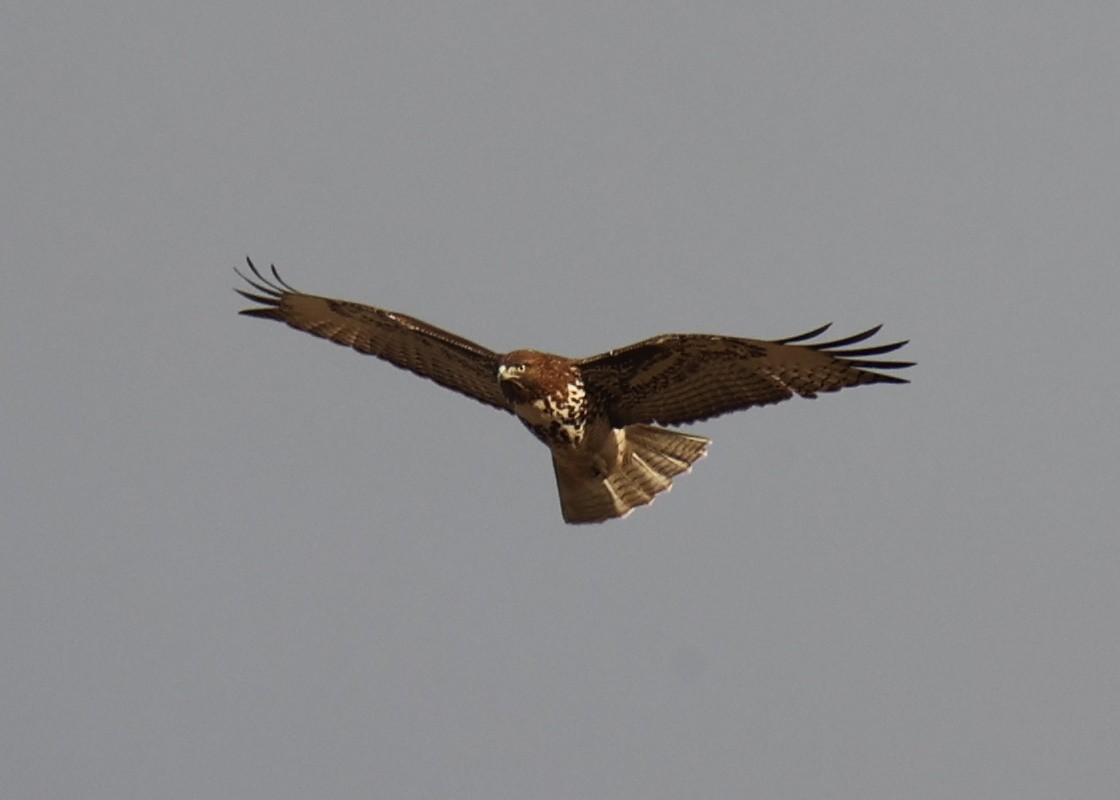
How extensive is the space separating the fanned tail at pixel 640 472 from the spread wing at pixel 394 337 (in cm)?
87

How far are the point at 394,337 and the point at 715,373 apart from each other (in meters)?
2.60

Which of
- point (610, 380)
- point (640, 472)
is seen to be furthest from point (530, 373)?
point (640, 472)

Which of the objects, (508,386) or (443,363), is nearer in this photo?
(508,386)

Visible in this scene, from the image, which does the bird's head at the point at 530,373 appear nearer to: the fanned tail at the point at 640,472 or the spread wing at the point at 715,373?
the spread wing at the point at 715,373

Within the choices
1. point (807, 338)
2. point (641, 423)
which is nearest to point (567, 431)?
point (641, 423)

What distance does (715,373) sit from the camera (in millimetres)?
13438

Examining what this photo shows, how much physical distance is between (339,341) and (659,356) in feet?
9.17

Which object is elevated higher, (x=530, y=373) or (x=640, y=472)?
(x=530, y=373)

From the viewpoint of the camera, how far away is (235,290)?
49.4 feet

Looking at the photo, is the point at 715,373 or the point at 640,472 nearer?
the point at 715,373

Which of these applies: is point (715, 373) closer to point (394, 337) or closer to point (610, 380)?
point (610, 380)

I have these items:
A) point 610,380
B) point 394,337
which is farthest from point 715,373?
point 394,337

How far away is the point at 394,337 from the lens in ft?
48.8

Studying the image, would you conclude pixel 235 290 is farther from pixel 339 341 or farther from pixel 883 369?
pixel 883 369
